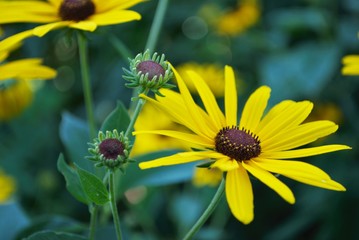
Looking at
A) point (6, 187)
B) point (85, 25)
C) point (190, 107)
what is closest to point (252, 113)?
point (190, 107)

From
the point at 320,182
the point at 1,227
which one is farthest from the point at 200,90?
the point at 1,227

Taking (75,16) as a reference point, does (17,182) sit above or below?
below

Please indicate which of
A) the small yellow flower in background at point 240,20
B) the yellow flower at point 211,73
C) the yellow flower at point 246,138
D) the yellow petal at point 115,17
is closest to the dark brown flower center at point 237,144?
the yellow flower at point 246,138

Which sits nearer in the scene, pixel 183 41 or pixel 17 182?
pixel 17 182

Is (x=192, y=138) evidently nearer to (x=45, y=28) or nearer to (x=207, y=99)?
(x=207, y=99)

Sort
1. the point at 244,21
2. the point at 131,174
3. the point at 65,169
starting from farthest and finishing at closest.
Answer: the point at 244,21 → the point at 131,174 → the point at 65,169

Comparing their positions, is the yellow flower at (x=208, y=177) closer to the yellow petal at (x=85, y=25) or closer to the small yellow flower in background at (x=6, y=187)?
the small yellow flower in background at (x=6, y=187)

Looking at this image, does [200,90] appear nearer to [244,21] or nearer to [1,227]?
[1,227]

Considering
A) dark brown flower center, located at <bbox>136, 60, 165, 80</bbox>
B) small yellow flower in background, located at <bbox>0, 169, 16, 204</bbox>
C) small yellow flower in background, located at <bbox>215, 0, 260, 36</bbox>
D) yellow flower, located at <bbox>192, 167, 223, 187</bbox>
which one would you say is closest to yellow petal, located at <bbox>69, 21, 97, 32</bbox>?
dark brown flower center, located at <bbox>136, 60, 165, 80</bbox>
